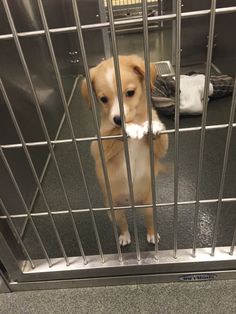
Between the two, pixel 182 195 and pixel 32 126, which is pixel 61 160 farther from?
pixel 182 195

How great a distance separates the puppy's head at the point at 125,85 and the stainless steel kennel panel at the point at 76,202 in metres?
0.11

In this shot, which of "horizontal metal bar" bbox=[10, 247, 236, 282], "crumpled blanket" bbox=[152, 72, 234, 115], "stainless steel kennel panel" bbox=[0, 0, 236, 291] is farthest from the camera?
"crumpled blanket" bbox=[152, 72, 234, 115]

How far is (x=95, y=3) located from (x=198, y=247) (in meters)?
1.89

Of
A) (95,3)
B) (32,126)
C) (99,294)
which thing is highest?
(95,3)

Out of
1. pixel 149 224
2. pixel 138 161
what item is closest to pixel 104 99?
pixel 138 161

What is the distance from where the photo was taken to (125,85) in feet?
3.20

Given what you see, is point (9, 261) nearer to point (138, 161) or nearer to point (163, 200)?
point (138, 161)

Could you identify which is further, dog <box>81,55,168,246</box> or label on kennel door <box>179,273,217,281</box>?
label on kennel door <box>179,273,217,281</box>

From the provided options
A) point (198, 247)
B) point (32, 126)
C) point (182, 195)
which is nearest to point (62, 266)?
point (198, 247)

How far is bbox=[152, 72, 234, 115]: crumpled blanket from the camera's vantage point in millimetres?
1930

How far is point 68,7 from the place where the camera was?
217cm

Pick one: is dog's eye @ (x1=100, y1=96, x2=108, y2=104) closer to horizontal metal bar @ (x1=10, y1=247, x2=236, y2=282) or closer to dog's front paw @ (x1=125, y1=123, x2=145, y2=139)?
dog's front paw @ (x1=125, y1=123, x2=145, y2=139)

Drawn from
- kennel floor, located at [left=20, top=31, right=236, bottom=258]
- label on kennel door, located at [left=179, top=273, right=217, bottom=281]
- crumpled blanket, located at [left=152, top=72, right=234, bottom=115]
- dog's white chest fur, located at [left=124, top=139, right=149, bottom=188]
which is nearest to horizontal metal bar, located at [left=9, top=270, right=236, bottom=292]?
label on kennel door, located at [left=179, top=273, right=217, bottom=281]

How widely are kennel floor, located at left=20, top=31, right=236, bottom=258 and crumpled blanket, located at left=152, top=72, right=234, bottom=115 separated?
68 millimetres
